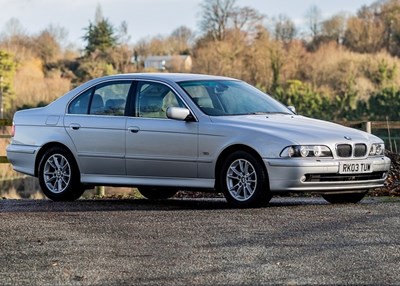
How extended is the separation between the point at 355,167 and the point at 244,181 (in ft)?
4.05

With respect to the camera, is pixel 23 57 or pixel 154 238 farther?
pixel 23 57

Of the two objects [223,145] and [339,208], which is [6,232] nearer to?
[223,145]

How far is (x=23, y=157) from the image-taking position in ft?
45.4

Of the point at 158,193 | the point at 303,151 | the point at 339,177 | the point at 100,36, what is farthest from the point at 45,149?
the point at 100,36

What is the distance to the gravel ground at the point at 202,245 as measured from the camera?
24.7ft

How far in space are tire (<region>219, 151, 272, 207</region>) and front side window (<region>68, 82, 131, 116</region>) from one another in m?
1.82

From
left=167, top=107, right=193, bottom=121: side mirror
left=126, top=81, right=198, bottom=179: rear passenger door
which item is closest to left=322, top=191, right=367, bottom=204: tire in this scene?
left=126, top=81, right=198, bottom=179: rear passenger door

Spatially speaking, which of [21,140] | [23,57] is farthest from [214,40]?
[21,140]

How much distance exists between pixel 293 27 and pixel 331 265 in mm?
92622

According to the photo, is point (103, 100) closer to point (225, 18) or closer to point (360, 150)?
point (360, 150)

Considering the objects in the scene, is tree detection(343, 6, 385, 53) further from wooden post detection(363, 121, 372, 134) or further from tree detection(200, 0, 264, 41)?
wooden post detection(363, 121, 372, 134)

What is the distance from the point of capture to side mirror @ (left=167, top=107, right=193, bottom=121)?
12.2m

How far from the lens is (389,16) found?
10094 cm

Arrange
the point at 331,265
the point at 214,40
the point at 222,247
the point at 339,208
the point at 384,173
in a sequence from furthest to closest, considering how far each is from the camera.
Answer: the point at 214,40, the point at 384,173, the point at 339,208, the point at 222,247, the point at 331,265
